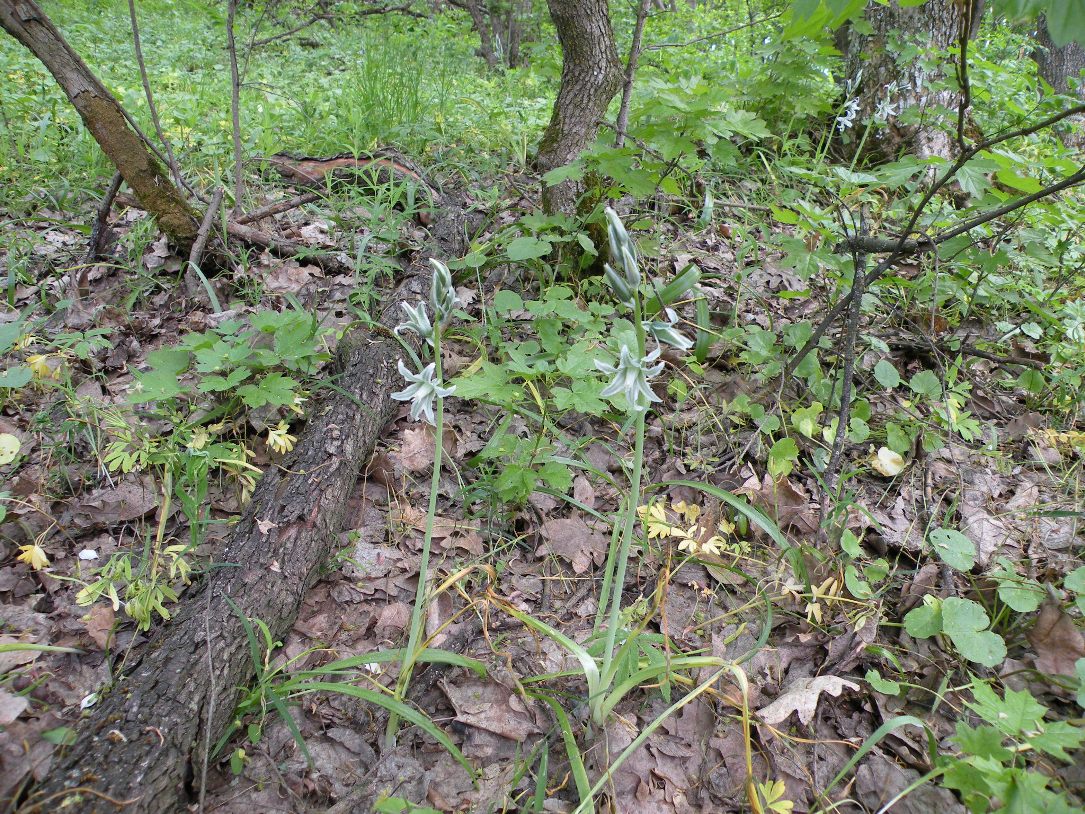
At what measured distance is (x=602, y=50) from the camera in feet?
9.77

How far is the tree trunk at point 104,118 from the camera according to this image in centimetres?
257

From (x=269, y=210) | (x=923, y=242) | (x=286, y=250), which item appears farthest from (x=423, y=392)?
(x=269, y=210)

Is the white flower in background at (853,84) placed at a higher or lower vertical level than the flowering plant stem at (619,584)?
higher

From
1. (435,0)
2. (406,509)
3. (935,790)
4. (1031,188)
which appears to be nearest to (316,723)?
(406,509)

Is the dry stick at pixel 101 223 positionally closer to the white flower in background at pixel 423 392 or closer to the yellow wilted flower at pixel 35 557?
the yellow wilted flower at pixel 35 557

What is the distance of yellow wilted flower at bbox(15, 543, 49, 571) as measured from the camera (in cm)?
181

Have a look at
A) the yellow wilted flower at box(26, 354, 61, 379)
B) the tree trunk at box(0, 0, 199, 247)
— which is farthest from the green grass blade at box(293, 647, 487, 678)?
the tree trunk at box(0, 0, 199, 247)

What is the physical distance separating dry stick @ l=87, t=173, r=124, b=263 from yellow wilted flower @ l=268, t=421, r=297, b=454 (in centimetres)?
178

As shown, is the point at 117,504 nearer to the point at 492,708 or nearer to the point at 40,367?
the point at 40,367

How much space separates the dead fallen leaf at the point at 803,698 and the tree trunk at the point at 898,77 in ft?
11.3

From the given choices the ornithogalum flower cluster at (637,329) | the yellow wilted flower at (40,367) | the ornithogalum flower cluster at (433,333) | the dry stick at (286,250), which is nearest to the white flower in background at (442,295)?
the ornithogalum flower cluster at (433,333)

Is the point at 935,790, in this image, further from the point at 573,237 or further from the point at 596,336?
the point at 573,237

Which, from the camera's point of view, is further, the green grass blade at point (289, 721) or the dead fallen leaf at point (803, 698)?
the dead fallen leaf at point (803, 698)

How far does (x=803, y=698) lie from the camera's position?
162cm
